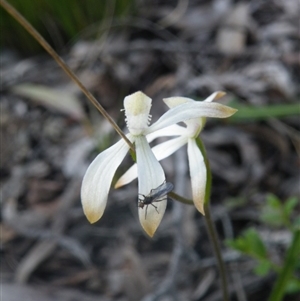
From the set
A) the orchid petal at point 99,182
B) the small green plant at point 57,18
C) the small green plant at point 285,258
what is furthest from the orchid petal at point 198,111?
the small green plant at point 57,18

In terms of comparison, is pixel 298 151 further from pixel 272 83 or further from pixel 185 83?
pixel 185 83

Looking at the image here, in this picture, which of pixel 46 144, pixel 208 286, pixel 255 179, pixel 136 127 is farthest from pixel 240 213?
pixel 136 127

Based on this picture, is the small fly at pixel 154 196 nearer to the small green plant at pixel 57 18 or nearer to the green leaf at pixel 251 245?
the green leaf at pixel 251 245

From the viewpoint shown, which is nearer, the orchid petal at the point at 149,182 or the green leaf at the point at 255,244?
the orchid petal at the point at 149,182

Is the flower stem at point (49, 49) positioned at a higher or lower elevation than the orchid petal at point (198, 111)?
higher

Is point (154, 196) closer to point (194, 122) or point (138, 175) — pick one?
point (138, 175)

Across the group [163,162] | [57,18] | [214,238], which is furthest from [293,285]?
[57,18]
